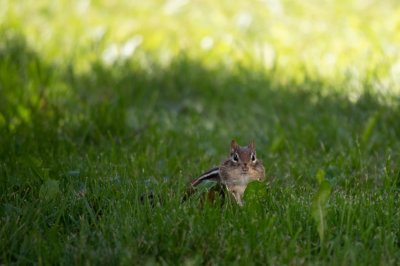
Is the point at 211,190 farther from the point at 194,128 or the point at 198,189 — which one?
the point at 194,128

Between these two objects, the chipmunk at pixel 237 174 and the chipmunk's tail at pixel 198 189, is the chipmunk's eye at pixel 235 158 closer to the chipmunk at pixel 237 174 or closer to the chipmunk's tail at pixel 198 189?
the chipmunk at pixel 237 174

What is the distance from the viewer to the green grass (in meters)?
3.53

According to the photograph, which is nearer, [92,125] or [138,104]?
[92,125]

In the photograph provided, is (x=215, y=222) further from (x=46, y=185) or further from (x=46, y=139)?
(x=46, y=139)

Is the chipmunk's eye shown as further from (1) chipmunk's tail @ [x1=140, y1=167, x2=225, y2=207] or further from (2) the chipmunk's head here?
(1) chipmunk's tail @ [x1=140, y1=167, x2=225, y2=207]

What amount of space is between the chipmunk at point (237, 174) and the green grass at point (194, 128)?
5.5 inches

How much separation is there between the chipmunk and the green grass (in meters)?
0.14

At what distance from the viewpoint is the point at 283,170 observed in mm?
5031

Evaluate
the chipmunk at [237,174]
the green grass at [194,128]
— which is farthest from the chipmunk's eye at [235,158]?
the green grass at [194,128]

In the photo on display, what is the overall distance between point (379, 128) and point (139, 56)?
2.93 m

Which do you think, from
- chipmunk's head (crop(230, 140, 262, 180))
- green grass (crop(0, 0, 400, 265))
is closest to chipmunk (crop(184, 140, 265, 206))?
chipmunk's head (crop(230, 140, 262, 180))

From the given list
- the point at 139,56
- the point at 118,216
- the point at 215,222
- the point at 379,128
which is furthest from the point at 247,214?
the point at 139,56

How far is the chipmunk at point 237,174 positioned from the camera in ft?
13.7

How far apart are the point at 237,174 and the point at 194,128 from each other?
1.96m
